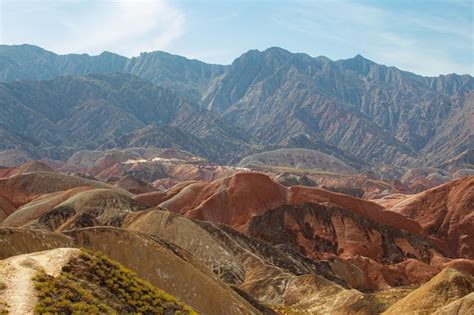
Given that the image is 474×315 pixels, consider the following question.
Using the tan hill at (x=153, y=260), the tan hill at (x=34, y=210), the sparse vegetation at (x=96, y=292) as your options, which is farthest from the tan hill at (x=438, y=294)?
the tan hill at (x=34, y=210)

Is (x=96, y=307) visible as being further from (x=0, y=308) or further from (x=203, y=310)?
(x=203, y=310)

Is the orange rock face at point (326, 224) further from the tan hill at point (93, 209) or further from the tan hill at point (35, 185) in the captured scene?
the tan hill at point (35, 185)

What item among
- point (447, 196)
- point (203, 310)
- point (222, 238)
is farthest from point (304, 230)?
point (203, 310)

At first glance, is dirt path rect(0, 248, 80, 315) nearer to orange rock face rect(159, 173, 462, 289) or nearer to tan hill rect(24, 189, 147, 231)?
tan hill rect(24, 189, 147, 231)

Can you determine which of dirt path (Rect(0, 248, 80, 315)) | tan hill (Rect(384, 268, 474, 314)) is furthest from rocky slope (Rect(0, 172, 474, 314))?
dirt path (Rect(0, 248, 80, 315))

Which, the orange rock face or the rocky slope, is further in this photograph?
the orange rock face

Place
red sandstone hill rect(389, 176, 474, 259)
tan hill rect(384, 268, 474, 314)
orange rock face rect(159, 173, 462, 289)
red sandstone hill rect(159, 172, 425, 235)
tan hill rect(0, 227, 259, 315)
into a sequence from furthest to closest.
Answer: red sandstone hill rect(389, 176, 474, 259) < red sandstone hill rect(159, 172, 425, 235) < orange rock face rect(159, 173, 462, 289) < tan hill rect(384, 268, 474, 314) < tan hill rect(0, 227, 259, 315)

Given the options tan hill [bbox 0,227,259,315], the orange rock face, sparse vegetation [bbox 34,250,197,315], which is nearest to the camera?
sparse vegetation [bbox 34,250,197,315]
